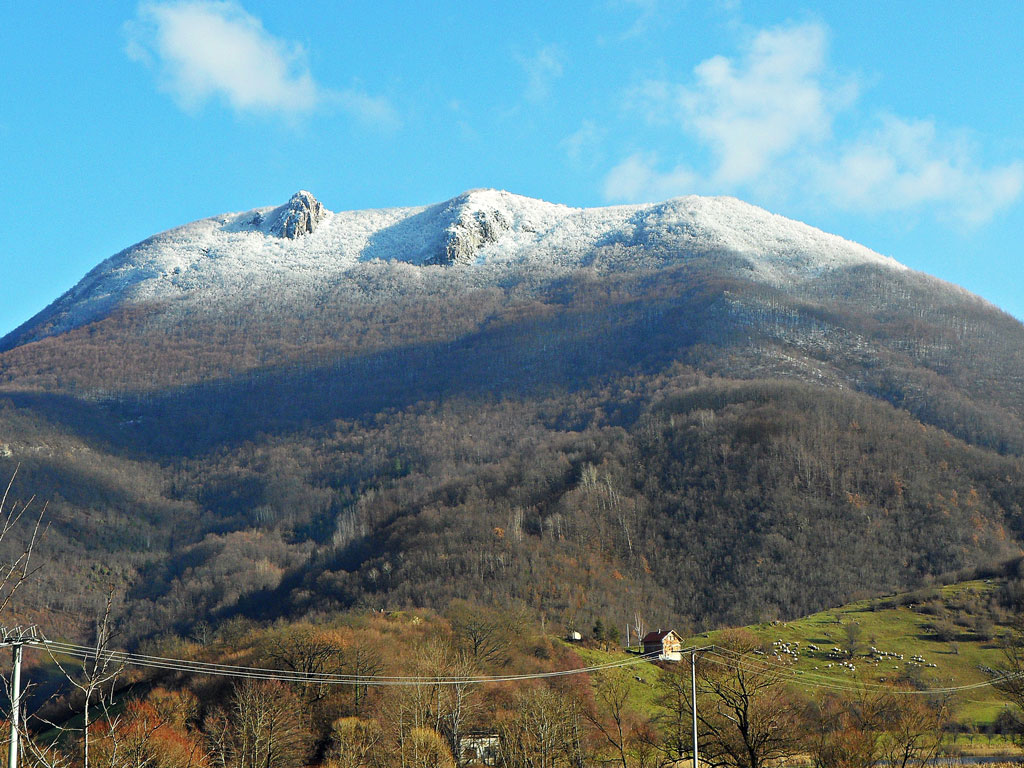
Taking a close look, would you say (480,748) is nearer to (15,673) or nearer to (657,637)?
(657,637)

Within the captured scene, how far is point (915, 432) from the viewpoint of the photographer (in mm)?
170250

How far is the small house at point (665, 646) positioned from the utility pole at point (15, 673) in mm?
77123

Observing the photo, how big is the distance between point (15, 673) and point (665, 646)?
266 feet

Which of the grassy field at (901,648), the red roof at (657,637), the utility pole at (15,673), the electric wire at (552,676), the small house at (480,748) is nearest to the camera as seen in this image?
the utility pole at (15,673)

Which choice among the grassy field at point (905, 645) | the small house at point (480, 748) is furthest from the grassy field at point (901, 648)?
the small house at point (480, 748)

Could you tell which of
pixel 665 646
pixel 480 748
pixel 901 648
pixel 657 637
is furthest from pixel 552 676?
pixel 901 648

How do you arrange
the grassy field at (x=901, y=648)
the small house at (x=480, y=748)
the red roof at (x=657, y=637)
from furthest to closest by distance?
the red roof at (x=657, y=637)
the grassy field at (x=901, y=648)
the small house at (x=480, y=748)

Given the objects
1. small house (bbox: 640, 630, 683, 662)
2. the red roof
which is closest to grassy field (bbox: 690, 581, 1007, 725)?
small house (bbox: 640, 630, 683, 662)

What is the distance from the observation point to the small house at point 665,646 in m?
85.9

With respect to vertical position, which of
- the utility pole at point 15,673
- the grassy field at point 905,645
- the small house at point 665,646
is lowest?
the grassy field at point 905,645

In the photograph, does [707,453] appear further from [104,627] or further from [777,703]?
[104,627]

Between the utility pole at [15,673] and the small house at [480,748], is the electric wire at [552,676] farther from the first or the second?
the utility pole at [15,673]

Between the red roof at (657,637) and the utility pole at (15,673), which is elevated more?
the utility pole at (15,673)

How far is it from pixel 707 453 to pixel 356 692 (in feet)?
352
